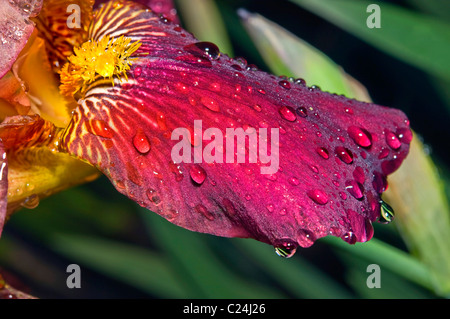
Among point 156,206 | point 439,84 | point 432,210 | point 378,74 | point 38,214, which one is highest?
point 378,74

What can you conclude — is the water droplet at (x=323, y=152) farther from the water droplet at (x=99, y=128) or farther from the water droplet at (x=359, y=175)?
the water droplet at (x=99, y=128)

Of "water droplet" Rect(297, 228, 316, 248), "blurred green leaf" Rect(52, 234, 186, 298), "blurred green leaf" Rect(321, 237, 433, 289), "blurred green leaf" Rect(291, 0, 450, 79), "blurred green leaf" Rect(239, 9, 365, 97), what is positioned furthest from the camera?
"blurred green leaf" Rect(52, 234, 186, 298)


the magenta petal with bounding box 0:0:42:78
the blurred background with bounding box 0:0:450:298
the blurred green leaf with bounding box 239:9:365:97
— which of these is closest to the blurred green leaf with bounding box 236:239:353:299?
the blurred background with bounding box 0:0:450:298

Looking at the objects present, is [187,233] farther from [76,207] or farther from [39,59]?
[39,59]

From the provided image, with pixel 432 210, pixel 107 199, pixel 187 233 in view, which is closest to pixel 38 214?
pixel 107 199

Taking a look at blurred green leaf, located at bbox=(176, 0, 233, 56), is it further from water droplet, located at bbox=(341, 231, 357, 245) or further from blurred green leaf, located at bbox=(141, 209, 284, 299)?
water droplet, located at bbox=(341, 231, 357, 245)

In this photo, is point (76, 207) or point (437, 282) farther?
point (76, 207)

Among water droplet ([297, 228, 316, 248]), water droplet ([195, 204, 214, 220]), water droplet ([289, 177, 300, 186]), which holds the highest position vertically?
water droplet ([289, 177, 300, 186])

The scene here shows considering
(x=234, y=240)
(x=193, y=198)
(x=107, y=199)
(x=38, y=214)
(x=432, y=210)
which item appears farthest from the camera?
(x=107, y=199)
